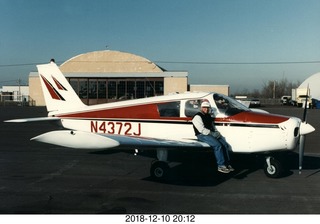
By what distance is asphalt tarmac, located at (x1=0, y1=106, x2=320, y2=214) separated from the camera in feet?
19.2

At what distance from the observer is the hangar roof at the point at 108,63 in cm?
5181

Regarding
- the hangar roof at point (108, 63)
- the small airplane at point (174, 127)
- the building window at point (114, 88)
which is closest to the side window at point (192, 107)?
the small airplane at point (174, 127)

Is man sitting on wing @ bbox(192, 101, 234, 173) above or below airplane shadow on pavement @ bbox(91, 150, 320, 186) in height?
above

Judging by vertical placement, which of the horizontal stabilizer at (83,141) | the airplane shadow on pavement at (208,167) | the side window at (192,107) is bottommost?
the airplane shadow on pavement at (208,167)

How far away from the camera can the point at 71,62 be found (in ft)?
171

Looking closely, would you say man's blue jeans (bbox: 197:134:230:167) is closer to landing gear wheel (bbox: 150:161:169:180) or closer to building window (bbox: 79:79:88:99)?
landing gear wheel (bbox: 150:161:169:180)

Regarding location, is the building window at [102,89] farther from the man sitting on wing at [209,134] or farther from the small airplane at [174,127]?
the man sitting on wing at [209,134]

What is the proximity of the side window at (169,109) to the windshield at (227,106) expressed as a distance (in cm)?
93

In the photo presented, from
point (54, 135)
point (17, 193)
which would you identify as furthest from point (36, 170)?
point (54, 135)

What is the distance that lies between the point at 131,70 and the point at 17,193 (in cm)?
4623

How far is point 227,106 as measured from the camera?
333 inches

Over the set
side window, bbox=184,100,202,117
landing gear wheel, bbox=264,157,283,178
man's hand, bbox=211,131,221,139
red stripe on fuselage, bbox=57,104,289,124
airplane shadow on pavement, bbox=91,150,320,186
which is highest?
side window, bbox=184,100,202,117

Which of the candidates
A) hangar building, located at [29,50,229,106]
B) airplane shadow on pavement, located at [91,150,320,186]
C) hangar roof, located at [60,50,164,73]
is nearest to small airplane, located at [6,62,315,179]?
airplane shadow on pavement, located at [91,150,320,186]

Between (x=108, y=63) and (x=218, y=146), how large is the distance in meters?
45.9
